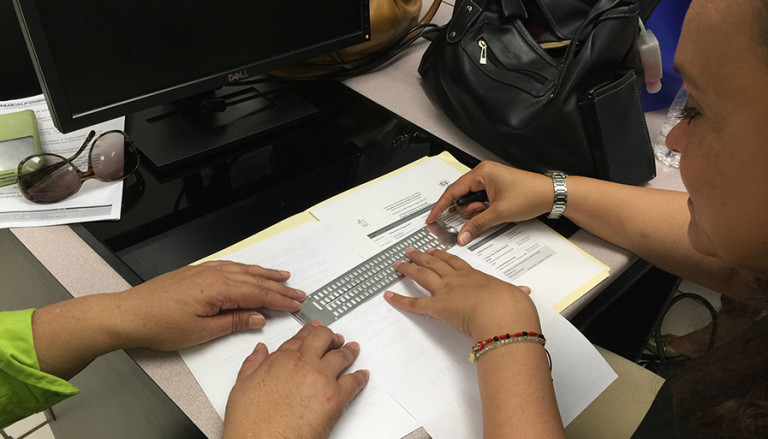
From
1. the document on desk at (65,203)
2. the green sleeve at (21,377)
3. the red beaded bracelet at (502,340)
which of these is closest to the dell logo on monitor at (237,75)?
the document on desk at (65,203)

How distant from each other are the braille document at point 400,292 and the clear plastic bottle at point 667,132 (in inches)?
13.2

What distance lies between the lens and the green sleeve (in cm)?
63

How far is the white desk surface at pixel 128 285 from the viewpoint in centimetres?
63

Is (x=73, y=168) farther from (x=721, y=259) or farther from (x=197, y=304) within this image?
(x=721, y=259)

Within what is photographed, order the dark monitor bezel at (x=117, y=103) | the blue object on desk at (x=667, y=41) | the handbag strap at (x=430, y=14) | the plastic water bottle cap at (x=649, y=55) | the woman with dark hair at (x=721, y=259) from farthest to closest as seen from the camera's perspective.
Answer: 1. the handbag strap at (x=430, y=14)
2. the blue object on desk at (x=667, y=41)
3. the plastic water bottle cap at (x=649, y=55)
4. the dark monitor bezel at (x=117, y=103)
5. the woman with dark hair at (x=721, y=259)

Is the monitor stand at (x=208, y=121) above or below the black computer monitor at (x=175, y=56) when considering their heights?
below

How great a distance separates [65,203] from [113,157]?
3.9 inches

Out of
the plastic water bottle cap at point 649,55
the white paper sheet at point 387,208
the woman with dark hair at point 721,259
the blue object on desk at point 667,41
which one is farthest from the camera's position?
the blue object on desk at point 667,41

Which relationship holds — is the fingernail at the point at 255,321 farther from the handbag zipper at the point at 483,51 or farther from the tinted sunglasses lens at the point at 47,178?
the handbag zipper at the point at 483,51

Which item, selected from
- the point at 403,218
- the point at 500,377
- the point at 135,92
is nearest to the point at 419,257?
the point at 403,218

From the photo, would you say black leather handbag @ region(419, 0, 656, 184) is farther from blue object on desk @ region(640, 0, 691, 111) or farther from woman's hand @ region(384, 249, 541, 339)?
woman's hand @ region(384, 249, 541, 339)

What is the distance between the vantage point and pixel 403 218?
882mm

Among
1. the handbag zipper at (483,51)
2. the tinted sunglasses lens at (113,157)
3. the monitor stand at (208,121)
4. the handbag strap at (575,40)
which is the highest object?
the handbag strap at (575,40)

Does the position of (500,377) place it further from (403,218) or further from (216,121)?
(216,121)
